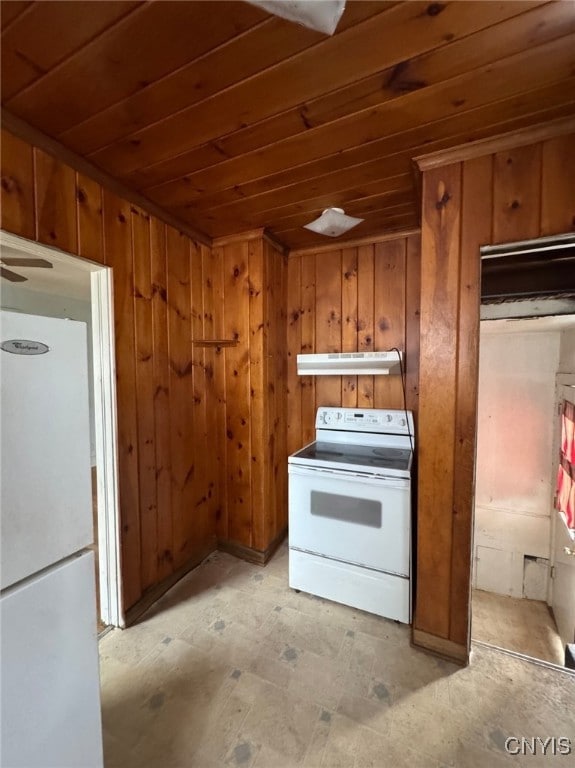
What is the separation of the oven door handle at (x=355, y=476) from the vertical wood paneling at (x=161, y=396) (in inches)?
30.8

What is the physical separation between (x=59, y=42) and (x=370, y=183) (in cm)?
129

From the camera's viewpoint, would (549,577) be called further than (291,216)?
Yes

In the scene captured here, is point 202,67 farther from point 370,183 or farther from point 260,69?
point 370,183

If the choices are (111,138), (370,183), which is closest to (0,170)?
(111,138)

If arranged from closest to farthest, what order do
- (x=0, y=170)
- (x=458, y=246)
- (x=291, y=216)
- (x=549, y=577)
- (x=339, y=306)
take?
(x=0, y=170) < (x=458, y=246) < (x=291, y=216) < (x=339, y=306) < (x=549, y=577)

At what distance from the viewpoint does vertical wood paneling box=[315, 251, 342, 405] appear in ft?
7.89

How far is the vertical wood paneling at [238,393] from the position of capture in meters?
2.22

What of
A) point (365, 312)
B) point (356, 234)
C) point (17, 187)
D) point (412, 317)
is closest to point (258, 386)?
point (365, 312)

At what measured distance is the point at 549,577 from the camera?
2957 millimetres

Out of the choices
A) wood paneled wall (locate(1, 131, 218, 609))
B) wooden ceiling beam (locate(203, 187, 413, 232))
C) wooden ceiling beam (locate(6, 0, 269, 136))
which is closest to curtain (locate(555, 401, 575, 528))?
wooden ceiling beam (locate(203, 187, 413, 232))

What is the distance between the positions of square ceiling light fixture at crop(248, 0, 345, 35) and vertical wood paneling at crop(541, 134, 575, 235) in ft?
3.36

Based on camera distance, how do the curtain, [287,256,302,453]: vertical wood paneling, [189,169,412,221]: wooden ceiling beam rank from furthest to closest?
[287,256,302,453]: vertical wood paneling → the curtain → [189,169,412,221]: wooden ceiling beam

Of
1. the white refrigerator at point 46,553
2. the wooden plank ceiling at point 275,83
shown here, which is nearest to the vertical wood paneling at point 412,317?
the wooden plank ceiling at point 275,83

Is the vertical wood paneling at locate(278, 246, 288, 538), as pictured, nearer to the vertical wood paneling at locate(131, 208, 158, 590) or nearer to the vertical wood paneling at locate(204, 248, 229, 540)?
the vertical wood paneling at locate(204, 248, 229, 540)
